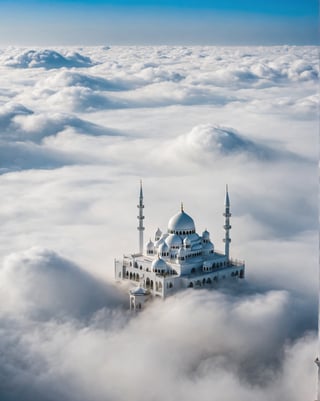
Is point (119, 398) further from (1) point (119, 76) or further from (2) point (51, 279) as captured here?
(1) point (119, 76)

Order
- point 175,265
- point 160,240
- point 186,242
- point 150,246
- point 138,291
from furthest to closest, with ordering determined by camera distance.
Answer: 1. point 150,246
2. point 160,240
3. point 186,242
4. point 175,265
5. point 138,291

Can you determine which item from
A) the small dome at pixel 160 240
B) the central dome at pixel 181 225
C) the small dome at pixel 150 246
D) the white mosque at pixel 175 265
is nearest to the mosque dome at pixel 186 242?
the white mosque at pixel 175 265

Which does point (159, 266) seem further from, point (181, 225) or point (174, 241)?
point (181, 225)

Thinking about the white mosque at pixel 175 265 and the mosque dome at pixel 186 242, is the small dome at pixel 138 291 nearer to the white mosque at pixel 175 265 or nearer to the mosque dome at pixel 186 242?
the white mosque at pixel 175 265

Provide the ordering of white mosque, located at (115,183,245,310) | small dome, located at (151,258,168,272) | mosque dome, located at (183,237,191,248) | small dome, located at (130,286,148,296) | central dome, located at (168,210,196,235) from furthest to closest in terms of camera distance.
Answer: central dome, located at (168,210,196,235)
mosque dome, located at (183,237,191,248)
small dome, located at (151,258,168,272)
white mosque, located at (115,183,245,310)
small dome, located at (130,286,148,296)

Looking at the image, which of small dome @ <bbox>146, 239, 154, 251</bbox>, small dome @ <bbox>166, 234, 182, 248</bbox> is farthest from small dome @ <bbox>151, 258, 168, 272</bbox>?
small dome @ <bbox>146, 239, 154, 251</bbox>

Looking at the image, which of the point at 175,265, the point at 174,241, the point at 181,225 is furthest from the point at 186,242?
the point at 175,265

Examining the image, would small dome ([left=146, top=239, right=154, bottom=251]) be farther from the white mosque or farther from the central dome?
the central dome

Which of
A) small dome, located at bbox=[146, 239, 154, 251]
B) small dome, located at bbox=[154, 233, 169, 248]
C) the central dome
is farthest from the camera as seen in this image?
small dome, located at bbox=[146, 239, 154, 251]
